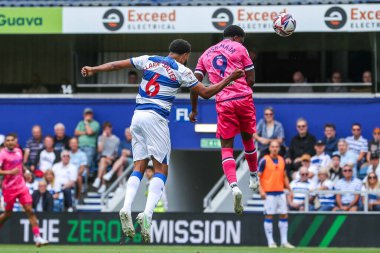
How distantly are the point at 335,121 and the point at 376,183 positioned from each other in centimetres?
324

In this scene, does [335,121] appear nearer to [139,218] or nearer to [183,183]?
[183,183]

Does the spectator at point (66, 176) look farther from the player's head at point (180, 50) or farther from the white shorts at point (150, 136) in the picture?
the player's head at point (180, 50)

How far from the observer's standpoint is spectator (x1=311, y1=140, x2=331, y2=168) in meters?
23.1

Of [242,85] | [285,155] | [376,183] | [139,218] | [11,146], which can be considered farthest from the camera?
[285,155]

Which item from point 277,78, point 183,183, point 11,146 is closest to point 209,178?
point 183,183

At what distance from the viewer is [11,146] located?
2091 centimetres

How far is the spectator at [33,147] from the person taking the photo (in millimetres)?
24734

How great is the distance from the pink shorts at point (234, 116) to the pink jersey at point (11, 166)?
6.44 m

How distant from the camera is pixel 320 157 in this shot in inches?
917

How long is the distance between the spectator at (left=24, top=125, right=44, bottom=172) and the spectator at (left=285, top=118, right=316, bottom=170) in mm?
5298

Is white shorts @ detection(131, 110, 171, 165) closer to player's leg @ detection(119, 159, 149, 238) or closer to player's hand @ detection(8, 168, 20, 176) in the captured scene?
player's leg @ detection(119, 159, 149, 238)

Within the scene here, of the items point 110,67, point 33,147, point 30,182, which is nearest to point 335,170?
point 30,182

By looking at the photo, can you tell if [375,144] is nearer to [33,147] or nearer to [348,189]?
[348,189]

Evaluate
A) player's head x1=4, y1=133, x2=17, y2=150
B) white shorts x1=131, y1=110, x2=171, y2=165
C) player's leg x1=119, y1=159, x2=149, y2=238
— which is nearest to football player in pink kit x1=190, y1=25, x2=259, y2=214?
white shorts x1=131, y1=110, x2=171, y2=165
